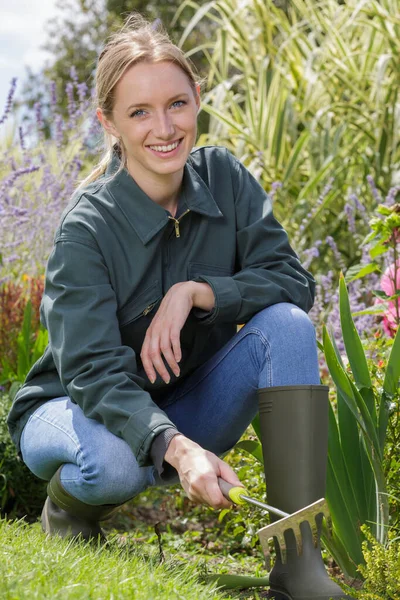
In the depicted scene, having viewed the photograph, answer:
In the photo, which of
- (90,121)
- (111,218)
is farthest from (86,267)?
(90,121)

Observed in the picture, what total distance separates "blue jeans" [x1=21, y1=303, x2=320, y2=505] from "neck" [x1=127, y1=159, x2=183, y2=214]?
1.45 ft

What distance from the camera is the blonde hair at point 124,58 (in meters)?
2.14

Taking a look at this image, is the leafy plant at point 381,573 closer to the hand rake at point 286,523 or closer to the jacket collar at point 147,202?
the hand rake at point 286,523

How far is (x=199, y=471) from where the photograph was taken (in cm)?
165

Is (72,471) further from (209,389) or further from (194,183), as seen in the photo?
(194,183)

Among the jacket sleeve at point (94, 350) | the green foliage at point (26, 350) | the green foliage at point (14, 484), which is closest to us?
the jacket sleeve at point (94, 350)

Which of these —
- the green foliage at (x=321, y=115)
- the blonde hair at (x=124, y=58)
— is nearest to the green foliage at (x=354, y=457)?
the blonde hair at (x=124, y=58)

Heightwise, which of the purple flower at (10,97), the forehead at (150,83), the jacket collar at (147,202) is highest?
the purple flower at (10,97)

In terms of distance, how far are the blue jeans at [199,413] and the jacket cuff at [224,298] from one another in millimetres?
52

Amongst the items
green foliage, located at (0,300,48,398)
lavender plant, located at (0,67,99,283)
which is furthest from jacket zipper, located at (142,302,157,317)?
lavender plant, located at (0,67,99,283)

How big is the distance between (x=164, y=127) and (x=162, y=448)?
810 millimetres

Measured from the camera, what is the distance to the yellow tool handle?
161 centimetres

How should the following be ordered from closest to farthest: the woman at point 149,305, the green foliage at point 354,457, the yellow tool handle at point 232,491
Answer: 1. the yellow tool handle at point 232,491
2. the woman at point 149,305
3. the green foliage at point 354,457

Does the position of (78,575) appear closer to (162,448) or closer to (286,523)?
(162,448)
